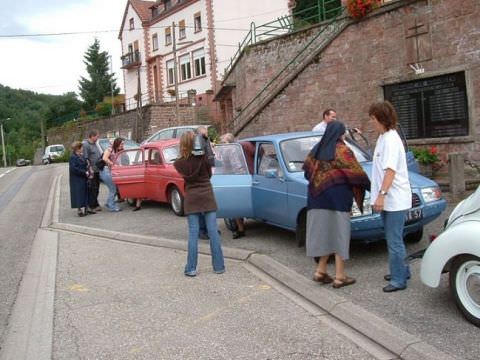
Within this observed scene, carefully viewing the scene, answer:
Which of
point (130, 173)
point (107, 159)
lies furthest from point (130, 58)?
point (130, 173)

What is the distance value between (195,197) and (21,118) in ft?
336

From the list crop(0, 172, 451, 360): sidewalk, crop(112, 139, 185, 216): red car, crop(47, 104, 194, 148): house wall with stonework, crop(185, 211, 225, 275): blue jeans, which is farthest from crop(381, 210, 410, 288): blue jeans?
crop(47, 104, 194, 148): house wall with stonework

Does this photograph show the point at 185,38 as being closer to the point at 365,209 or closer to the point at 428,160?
the point at 428,160

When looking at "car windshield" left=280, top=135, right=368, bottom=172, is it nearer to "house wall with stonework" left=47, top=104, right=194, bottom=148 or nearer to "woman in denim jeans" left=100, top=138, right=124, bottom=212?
"woman in denim jeans" left=100, top=138, right=124, bottom=212

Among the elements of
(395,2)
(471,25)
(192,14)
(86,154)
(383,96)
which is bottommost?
(86,154)

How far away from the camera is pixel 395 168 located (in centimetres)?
533

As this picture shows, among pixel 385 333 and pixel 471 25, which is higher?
pixel 471 25

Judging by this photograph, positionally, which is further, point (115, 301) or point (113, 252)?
point (113, 252)

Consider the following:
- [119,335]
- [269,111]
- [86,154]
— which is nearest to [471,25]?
[269,111]

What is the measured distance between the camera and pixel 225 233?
9.63 metres

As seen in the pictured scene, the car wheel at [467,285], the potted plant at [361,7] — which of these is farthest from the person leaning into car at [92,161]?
the car wheel at [467,285]

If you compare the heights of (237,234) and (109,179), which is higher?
(109,179)

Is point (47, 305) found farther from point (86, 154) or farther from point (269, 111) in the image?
point (269, 111)

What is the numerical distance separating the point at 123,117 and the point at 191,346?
4343 cm
